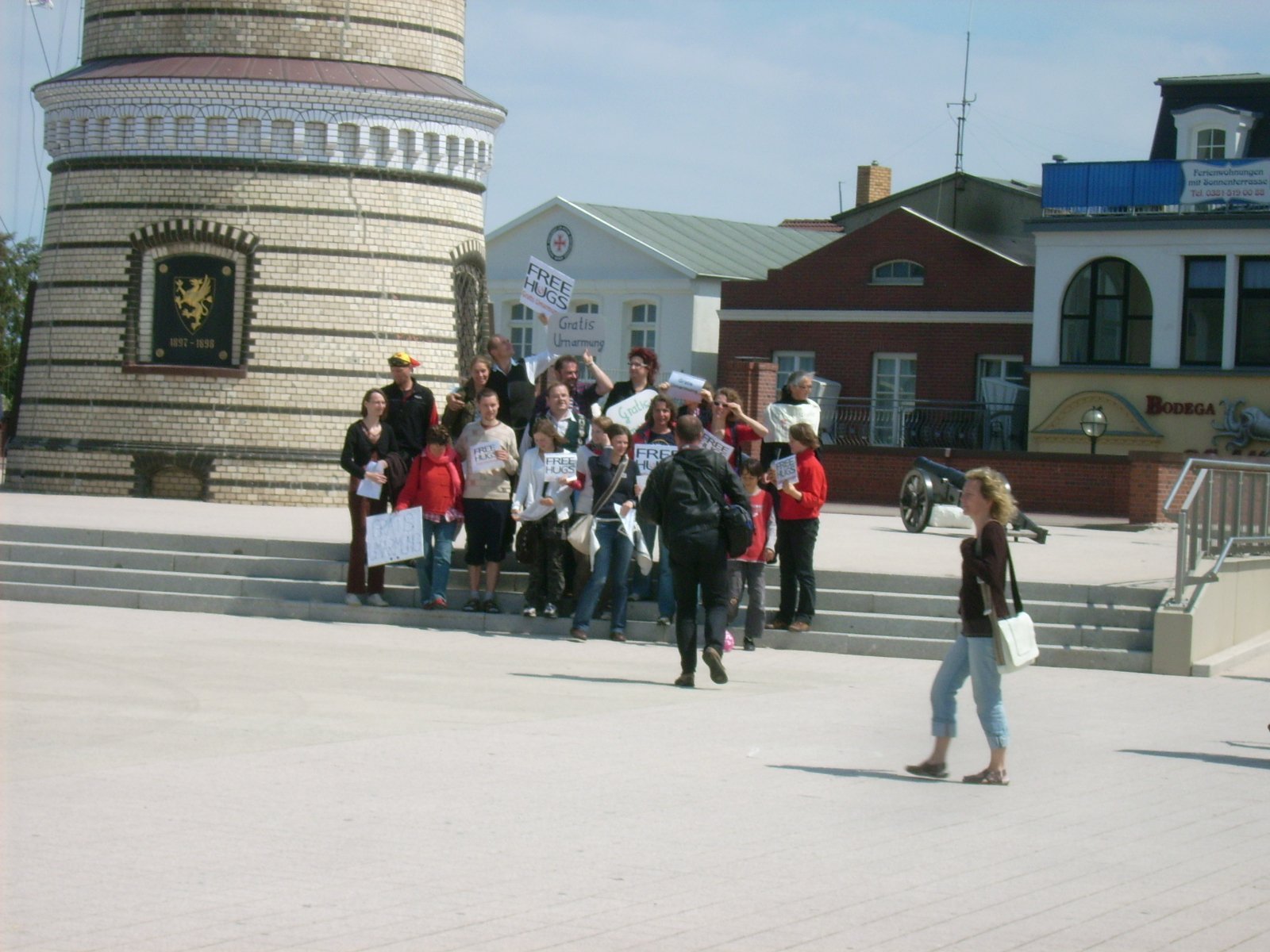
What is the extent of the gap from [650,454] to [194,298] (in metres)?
10.5

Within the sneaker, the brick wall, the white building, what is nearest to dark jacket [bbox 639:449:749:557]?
the sneaker

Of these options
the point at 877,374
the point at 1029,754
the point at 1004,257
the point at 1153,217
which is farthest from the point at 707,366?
the point at 1029,754

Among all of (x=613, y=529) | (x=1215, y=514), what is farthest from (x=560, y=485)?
(x=1215, y=514)

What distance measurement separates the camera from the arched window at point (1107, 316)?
37.2 meters

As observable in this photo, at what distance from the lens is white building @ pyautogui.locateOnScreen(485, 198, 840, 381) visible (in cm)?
4947

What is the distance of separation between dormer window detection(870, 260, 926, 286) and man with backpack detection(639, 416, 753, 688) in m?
31.4

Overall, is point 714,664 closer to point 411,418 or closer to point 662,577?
point 662,577

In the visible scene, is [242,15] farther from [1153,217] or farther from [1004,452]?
[1153,217]

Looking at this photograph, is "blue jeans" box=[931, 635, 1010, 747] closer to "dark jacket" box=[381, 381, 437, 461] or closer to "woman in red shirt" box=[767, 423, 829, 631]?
"woman in red shirt" box=[767, 423, 829, 631]

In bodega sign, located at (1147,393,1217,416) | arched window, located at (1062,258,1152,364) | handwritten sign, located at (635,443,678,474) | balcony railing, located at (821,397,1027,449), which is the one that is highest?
arched window, located at (1062,258,1152,364)

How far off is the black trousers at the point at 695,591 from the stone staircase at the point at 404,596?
2703 millimetres

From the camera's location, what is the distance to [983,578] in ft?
29.9

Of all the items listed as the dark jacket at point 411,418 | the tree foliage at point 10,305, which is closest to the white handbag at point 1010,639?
the dark jacket at point 411,418

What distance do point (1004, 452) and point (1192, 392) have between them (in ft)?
16.9
